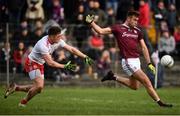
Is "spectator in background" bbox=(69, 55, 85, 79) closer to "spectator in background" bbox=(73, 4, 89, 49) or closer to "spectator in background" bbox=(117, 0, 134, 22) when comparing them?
"spectator in background" bbox=(73, 4, 89, 49)

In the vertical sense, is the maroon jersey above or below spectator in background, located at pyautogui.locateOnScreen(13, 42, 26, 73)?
above

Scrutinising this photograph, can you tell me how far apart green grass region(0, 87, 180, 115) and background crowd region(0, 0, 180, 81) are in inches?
194

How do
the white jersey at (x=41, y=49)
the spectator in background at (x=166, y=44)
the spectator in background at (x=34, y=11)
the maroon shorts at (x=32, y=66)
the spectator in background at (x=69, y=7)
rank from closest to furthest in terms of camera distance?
the white jersey at (x=41, y=49) → the maroon shorts at (x=32, y=66) → the spectator in background at (x=166, y=44) → the spectator in background at (x=34, y=11) → the spectator in background at (x=69, y=7)

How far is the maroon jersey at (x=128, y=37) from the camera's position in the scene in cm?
1797

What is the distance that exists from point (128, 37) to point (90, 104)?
2069 millimetres

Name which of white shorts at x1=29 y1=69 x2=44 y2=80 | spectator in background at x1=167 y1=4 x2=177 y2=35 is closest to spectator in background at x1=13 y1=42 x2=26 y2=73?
spectator in background at x1=167 y1=4 x2=177 y2=35

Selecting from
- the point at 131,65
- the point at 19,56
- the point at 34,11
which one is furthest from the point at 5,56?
the point at 131,65

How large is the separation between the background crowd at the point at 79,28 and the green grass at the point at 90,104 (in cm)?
493

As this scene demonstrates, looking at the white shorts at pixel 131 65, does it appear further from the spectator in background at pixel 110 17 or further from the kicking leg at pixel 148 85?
the spectator in background at pixel 110 17

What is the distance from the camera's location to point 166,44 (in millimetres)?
27859

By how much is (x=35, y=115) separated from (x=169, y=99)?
6281 mm

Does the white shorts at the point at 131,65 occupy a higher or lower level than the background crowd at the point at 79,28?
higher

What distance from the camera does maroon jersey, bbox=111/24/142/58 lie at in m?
18.0

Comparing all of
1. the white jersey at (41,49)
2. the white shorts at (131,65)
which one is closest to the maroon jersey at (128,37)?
the white shorts at (131,65)
